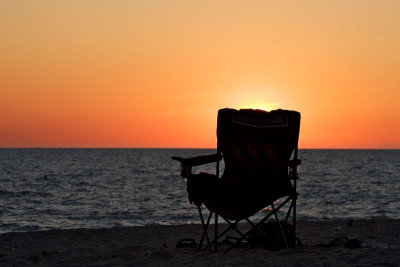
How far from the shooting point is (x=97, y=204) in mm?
21828

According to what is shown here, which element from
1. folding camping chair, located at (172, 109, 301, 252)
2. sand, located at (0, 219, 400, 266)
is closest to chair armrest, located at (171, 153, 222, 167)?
folding camping chair, located at (172, 109, 301, 252)

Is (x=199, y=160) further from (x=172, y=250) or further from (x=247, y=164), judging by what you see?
(x=172, y=250)

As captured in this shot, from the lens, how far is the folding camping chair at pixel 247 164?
20.3ft

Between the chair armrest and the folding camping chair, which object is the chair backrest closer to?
the folding camping chair

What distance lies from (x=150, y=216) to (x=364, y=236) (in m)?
9.31

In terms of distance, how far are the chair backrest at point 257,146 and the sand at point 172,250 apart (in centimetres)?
80

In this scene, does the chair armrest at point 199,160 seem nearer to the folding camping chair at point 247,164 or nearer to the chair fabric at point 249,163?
the folding camping chair at point 247,164

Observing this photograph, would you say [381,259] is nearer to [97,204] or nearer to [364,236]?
[364,236]

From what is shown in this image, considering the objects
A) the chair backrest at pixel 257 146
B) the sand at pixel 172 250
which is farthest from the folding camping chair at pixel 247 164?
the sand at pixel 172 250

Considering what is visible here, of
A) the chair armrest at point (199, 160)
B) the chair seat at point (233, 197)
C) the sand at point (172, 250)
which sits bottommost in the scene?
the sand at point (172, 250)

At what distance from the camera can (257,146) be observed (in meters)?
6.35

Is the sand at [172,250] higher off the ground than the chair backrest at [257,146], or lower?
lower

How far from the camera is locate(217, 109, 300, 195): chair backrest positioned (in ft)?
20.4

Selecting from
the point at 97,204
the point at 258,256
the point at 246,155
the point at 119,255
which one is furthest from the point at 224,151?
the point at 97,204
